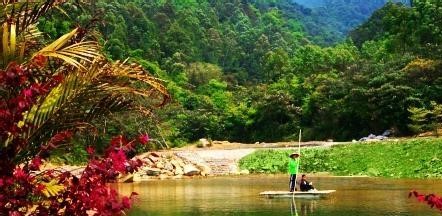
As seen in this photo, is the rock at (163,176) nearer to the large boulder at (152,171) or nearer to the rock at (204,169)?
the large boulder at (152,171)

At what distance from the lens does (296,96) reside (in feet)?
176

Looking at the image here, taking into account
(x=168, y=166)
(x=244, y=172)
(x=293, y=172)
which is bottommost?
(x=244, y=172)

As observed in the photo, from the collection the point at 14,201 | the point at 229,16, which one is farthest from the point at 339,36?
the point at 14,201

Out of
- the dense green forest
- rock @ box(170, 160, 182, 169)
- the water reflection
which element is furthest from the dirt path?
the water reflection

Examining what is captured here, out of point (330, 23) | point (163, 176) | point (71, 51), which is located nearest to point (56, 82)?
point (71, 51)

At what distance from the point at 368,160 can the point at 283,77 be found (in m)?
35.6

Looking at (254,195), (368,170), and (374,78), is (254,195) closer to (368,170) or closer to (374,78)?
(368,170)

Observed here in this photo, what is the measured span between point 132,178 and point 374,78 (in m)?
21.1

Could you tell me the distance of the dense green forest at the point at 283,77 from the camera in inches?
1657

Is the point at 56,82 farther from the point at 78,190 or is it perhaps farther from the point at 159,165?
the point at 159,165

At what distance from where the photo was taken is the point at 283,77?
64.6 m

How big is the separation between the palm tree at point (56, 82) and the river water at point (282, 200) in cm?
933

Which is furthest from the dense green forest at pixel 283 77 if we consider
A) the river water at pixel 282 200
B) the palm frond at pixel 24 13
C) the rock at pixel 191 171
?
the river water at pixel 282 200

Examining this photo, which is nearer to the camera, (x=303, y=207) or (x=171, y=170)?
(x=303, y=207)
